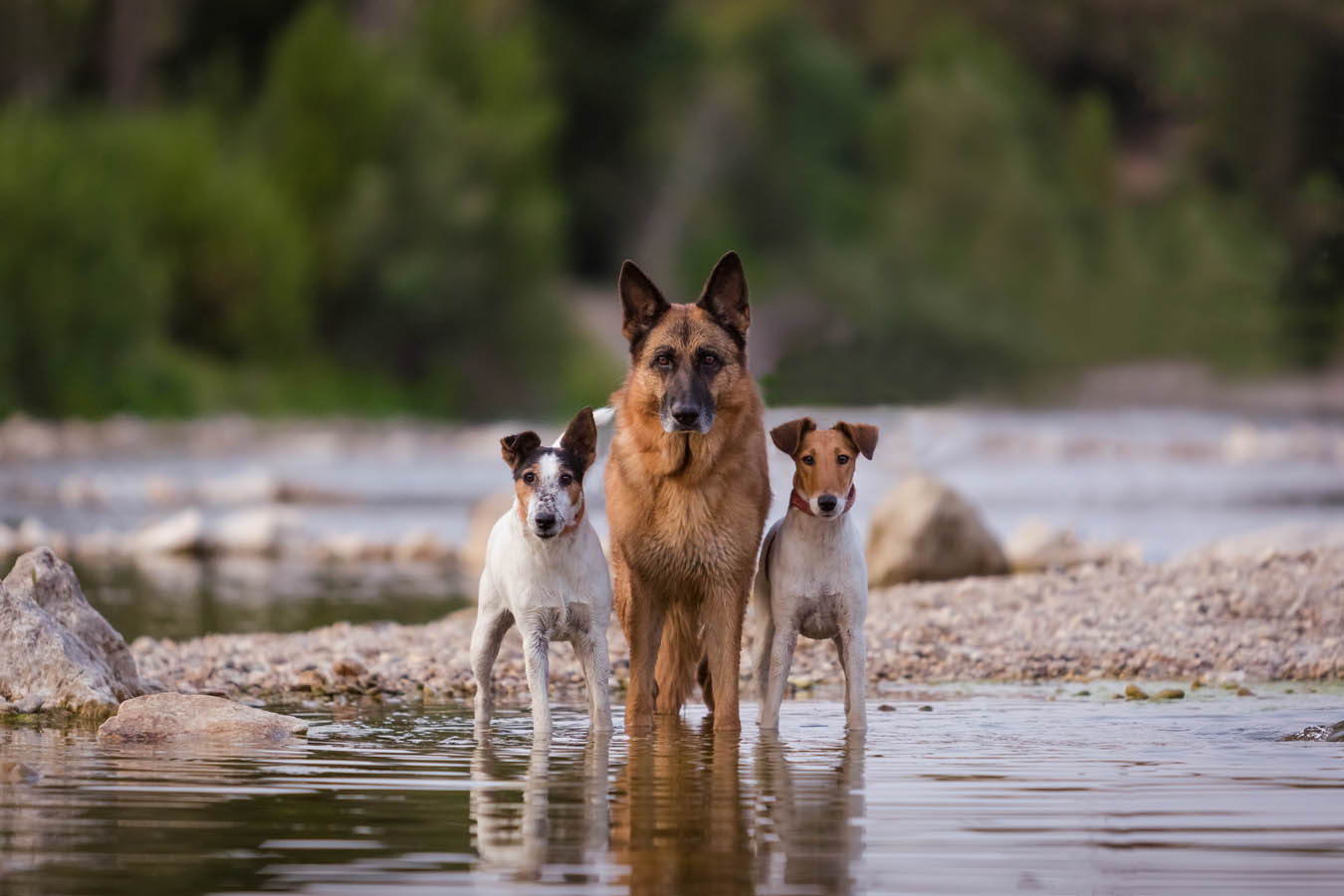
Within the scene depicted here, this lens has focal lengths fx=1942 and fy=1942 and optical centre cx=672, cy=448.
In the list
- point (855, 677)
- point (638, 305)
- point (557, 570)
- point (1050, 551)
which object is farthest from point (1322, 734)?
point (1050, 551)

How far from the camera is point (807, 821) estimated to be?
242 inches

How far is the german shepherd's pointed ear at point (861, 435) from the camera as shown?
8641 millimetres

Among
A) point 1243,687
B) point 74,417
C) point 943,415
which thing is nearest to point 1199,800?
point 1243,687

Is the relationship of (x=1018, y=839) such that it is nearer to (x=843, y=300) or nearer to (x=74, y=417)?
(x=74, y=417)

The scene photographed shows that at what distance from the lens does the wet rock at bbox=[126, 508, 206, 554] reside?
2048cm

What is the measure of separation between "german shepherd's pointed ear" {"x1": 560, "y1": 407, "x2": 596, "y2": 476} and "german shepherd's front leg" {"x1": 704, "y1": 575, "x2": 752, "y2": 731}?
848mm

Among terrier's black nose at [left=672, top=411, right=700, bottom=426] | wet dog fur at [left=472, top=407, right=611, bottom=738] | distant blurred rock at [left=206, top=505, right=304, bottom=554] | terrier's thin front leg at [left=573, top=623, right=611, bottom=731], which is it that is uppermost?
distant blurred rock at [left=206, top=505, right=304, bottom=554]

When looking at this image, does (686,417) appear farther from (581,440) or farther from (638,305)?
(638,305)

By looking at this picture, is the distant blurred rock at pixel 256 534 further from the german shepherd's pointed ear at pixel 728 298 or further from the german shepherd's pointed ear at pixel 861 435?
the german shepherd's pointed ear at pixel 861 435

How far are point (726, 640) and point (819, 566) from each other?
1.93ft

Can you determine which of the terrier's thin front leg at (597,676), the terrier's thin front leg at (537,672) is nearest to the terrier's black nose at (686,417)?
the terrier's thin front leg at (597,676)

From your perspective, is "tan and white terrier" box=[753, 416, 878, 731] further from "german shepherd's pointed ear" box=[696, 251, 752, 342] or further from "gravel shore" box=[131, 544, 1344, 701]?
"gravel shore" box=[131, 544, 1344, 701]

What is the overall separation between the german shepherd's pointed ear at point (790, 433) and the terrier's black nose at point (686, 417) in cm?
39

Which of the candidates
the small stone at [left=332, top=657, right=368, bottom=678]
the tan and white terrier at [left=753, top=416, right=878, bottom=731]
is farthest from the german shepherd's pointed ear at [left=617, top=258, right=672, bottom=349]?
the small stone at [left=332, top=657, right=368, bottom=678]
